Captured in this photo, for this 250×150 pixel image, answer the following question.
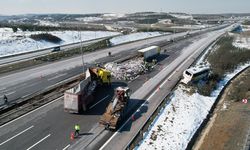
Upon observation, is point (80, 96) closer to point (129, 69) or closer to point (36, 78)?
point (36, 78)

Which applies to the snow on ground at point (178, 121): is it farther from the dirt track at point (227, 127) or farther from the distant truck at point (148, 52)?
the distant truck at point (148, 52)

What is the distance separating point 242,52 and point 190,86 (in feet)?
116

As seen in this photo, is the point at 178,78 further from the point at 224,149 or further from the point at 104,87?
the point at 224,149

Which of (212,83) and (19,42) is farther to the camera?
(19,42)

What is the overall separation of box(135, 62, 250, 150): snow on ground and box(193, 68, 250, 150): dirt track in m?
1.21

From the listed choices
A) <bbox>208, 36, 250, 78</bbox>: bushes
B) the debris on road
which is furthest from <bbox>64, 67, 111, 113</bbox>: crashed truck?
<bbox>208, 36, 250, 78</bbox>: bushes

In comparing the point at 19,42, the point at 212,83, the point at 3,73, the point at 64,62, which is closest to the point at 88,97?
the point at 212,83

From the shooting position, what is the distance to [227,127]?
2838 cm

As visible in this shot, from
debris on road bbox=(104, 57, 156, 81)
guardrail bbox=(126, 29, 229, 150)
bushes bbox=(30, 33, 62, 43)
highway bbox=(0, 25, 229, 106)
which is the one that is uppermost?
bushes bbox=(30, 33, 62, 43)

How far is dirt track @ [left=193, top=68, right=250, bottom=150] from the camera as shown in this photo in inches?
967

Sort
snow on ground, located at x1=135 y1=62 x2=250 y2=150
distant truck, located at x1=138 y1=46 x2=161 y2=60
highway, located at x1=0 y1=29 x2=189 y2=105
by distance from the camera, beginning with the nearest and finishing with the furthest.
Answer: snow on ground, located at x1=135 y1=62 x2=250 y2=150 → highway, located at x1=0 y1=29 x2=189 y2=105 → distant truck, located at x1=138 y1=46 x2=161 y2=60

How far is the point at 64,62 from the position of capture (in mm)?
58688

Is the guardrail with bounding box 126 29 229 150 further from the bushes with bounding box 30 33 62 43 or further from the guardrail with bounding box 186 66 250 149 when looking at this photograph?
the bushes with bounding box 30 33 62 43

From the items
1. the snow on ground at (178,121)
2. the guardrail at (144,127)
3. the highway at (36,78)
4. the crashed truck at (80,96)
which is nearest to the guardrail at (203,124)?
the snow on ground at (178,121)
